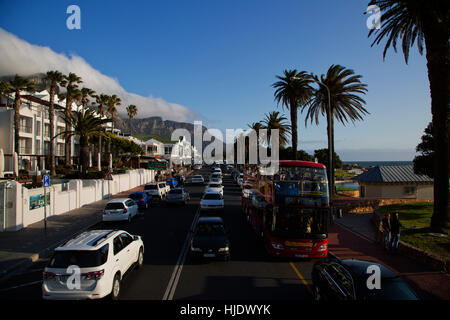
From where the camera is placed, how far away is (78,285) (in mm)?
7293

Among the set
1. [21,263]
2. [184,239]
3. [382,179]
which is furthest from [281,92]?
[21,263]

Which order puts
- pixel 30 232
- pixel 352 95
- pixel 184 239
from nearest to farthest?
pixel 184 239 < pixel 30 232 < pixel 352 95

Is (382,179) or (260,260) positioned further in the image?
(382,179)

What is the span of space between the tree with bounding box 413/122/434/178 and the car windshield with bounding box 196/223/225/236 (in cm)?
2115

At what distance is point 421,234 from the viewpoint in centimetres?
1502

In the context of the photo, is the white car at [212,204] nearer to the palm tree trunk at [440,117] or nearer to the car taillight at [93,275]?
the palm tree trunk at [440,117]

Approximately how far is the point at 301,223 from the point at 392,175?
2397cm

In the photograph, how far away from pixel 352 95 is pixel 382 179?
383 inches

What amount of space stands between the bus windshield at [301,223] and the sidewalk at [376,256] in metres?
1.96

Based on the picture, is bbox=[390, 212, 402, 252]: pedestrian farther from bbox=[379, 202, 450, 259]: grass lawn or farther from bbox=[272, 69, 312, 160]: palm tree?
bbox=[272, 69, 312, 160]: palm tree

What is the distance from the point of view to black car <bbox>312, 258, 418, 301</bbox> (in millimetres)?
6020

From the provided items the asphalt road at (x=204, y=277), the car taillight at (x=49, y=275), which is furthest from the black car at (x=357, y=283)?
the car taillight at (x=49, y=275)

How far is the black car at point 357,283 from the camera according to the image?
6.02 metres
